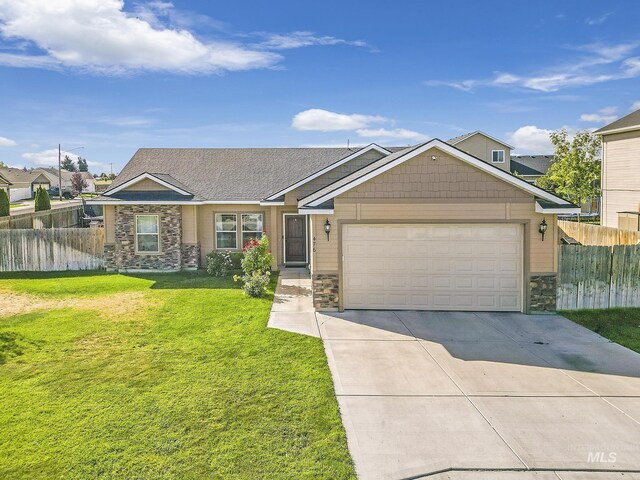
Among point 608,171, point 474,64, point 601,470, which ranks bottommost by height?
point 601,470

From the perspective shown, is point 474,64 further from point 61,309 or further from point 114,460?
point 114,460

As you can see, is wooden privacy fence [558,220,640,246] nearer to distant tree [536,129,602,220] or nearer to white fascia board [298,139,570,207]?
white fascia board [298,139,570,207]

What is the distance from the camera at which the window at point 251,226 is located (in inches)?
754

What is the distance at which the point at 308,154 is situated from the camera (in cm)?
2252

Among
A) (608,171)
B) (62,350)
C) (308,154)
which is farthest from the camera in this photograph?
(608,171)

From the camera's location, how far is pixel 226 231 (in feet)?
63.1

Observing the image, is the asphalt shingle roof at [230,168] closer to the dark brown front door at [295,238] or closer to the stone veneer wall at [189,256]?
the dark brown front door at [295,238]

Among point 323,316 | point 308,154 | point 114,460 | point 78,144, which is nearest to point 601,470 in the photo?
point 114,460

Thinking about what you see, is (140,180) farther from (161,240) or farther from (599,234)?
(599,234)

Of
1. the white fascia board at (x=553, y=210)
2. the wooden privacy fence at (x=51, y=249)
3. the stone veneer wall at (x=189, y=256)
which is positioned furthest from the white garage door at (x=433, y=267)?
the wooden privacy fence at (x=51, y=249)

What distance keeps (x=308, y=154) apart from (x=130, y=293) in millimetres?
11082

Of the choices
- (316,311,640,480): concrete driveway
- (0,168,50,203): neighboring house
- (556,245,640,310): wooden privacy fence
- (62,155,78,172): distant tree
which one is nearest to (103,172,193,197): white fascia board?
(316,311,640,480): concrete driveway

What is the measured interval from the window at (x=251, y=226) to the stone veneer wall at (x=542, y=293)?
10.5 m

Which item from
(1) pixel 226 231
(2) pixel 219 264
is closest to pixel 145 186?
(1) pixel 226 231
